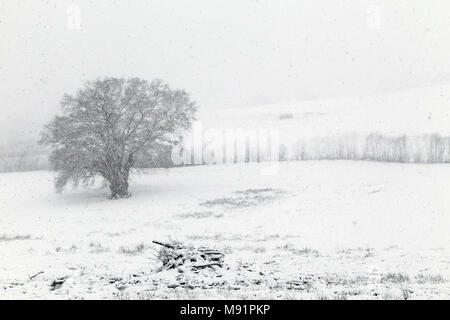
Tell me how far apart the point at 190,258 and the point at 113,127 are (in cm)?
3035

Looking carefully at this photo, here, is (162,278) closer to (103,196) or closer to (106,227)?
(106,227)

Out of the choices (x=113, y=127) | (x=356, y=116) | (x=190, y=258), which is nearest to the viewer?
(x=190, y=258)

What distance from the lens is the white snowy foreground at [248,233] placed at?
11.9 meters

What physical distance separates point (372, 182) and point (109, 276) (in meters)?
33.3

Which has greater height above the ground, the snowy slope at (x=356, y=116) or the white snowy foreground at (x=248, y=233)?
the snowy slope at (x=356, y=116)

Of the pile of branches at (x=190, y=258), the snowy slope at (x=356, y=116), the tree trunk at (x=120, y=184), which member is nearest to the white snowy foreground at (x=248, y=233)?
the pile of branches at (x=190, y=258)

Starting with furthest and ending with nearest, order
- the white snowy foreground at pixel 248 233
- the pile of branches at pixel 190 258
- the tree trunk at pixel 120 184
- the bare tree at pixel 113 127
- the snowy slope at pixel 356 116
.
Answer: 1. the snowy slope at pixel 356 116
2. the tree trunk at pixel 120 184
3. the bare tree at pixel 113 127
4. the pile of branches at pixel 190 258
5. the white snowy foreground at pixel 248 233

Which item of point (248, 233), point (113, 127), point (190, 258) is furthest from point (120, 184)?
point (190, 258)

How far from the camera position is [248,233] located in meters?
26.3

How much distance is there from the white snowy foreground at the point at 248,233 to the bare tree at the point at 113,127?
3015 mm

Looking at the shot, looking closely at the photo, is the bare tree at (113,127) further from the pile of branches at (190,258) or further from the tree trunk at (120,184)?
the pile of branches at (190,258)

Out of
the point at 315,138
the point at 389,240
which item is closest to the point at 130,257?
the point at 389,240

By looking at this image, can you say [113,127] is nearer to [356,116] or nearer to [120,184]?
[120,184]

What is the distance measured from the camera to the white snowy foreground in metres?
11.9
